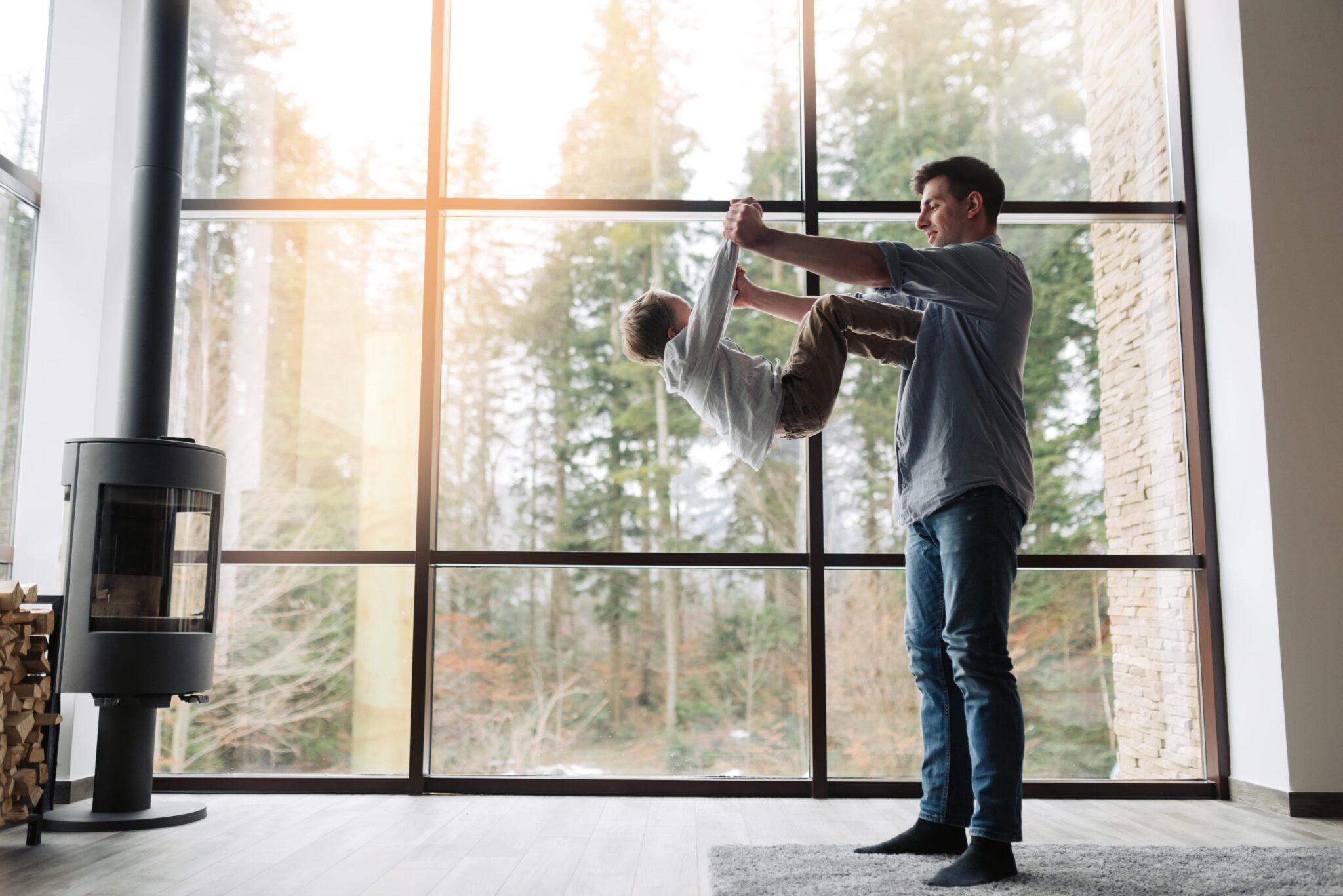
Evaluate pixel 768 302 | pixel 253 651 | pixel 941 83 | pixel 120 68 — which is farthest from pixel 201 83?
pixel 941 83

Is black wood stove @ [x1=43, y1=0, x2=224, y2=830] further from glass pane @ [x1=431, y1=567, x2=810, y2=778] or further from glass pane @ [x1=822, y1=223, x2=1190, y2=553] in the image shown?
glass pane @ [x1=822, y1=223, x2=1190, y2=553]

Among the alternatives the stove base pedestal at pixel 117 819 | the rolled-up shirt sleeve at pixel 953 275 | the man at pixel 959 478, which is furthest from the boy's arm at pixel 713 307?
the stove base pedestal at pixel 117 819

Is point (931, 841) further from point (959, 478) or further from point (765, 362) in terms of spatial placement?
point (765, 362)

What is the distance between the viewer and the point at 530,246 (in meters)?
4.11

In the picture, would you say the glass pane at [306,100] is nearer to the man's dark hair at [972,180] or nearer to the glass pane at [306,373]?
the glass pane at [306,373]

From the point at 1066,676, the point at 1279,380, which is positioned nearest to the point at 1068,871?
the point at 1066,676

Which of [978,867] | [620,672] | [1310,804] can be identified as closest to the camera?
[978,867]

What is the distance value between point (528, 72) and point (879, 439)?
2017mm

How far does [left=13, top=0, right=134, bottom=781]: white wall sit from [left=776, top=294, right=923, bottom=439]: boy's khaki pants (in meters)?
2.54

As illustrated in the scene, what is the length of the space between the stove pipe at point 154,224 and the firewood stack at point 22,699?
61cm

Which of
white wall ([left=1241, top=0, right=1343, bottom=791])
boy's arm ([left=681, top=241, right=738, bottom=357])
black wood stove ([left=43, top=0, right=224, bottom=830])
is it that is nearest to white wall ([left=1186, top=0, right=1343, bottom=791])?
white wall ([left=1241, top=0, right=1343, bottom=791])

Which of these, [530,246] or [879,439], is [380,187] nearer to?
[530,246]

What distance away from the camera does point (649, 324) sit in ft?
9.03

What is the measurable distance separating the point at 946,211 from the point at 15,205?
323 centimetres
